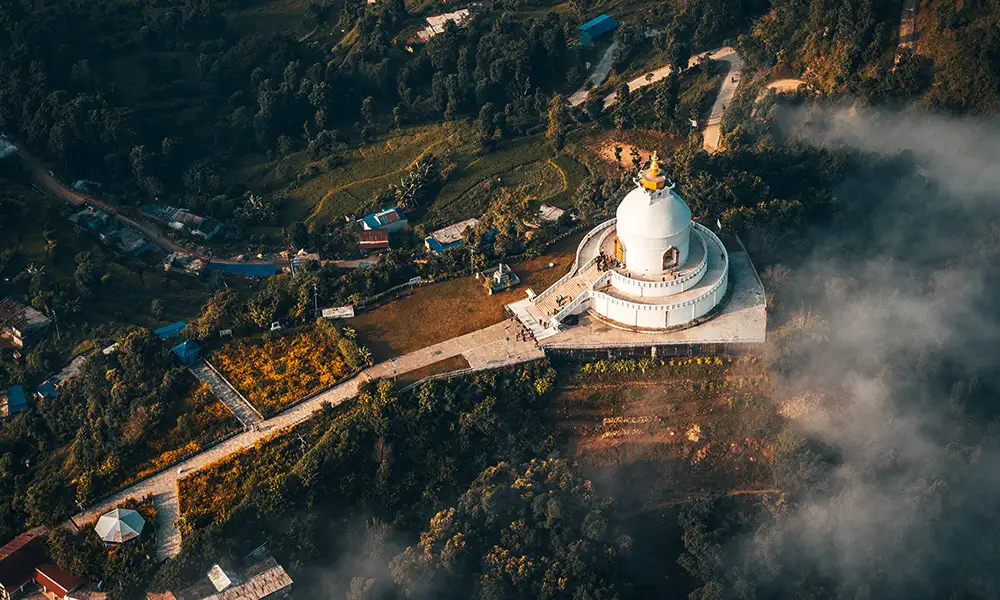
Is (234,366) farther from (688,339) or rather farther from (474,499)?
(688,339)

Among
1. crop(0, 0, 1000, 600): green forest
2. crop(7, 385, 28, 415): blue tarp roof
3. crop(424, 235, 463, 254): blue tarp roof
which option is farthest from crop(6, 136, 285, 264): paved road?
crop(7, 385, 28, 415): blue tarp roof

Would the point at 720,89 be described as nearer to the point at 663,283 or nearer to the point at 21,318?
the point at 663,283

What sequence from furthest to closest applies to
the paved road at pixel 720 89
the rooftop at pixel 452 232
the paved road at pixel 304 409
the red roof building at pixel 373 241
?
the paved road at pixel 720 89
the red roof building at pixel 373 241
the rooftop at pixel 452 232
the paved road at pixel 304 409

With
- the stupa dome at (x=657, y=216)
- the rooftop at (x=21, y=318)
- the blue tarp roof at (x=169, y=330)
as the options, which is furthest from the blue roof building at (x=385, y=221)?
the stupa dome at (x=657, y=216)

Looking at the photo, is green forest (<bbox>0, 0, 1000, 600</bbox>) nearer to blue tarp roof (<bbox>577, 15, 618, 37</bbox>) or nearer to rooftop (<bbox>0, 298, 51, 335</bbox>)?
rooftop (<bbox>0, 298, 51, 335</bbox>)

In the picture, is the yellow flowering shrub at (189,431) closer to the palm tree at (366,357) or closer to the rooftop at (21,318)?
the palm tree at (366,357)

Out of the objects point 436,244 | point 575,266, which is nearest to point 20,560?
point 575,266

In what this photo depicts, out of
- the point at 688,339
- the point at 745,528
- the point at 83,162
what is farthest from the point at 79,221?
the point at 745,528
